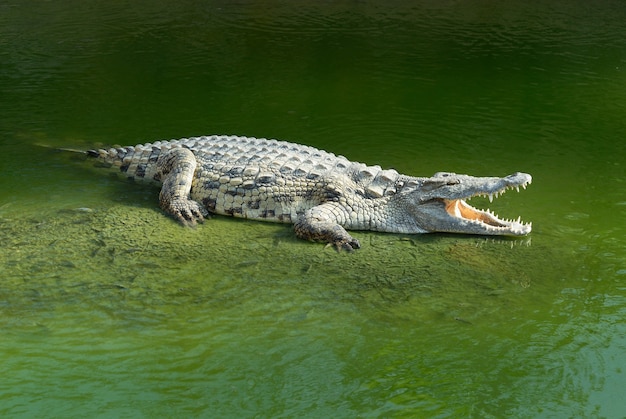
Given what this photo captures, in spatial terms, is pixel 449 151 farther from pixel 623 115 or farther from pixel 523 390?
pixel 523 390

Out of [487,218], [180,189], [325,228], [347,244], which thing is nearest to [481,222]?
[487,218]

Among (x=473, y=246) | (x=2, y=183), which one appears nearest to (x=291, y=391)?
(x=473, y=246)

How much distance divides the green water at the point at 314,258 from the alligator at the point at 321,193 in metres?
0.15

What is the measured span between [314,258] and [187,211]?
1.19 meters

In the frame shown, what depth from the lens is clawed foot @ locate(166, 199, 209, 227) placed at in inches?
251

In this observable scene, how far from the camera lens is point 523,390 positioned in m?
4.41

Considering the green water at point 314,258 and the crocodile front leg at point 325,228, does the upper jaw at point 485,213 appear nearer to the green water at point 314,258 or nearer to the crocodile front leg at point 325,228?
the green water at point 314,258

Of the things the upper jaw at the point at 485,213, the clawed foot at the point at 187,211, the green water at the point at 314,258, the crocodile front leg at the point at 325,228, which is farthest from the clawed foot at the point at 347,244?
the clawed foot at the point at 187,211

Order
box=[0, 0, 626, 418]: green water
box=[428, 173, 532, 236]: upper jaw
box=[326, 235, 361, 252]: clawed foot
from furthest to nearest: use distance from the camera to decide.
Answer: box=[428, 173, 532, 236]: upper jaw, box=[326, 235, 361, 252]: clawed foot, box=[0, 0, 626, 418]: green water

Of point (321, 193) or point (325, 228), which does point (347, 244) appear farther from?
point (321, 193)

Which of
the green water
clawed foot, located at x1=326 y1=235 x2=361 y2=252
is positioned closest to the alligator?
clawed foot, located at x1=326 y1=235 x2=361 y2=252

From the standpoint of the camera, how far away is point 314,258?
5816mm

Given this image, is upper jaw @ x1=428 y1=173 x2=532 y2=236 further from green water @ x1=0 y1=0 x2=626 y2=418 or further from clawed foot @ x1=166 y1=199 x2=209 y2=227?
clawed foot @ x1=166 y1=199 x2=209 y2=227

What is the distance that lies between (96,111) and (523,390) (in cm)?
605
